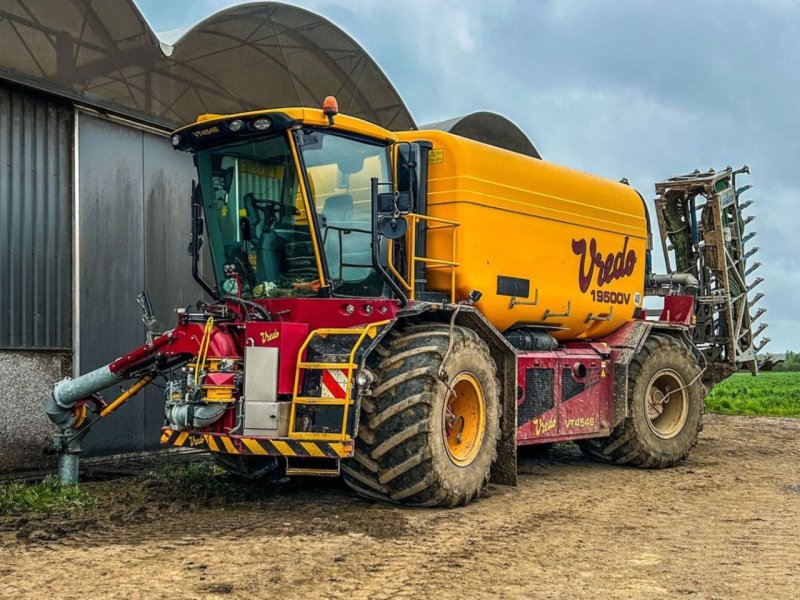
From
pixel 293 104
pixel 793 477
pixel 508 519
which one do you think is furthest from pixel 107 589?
pixel 293 104

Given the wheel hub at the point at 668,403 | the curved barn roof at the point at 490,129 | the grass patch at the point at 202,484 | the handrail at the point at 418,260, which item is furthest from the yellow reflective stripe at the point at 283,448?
the curved barn roof at the point at 490,129

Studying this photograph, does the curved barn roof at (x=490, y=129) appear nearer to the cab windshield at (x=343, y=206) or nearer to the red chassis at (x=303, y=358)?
the red chassis at (x=303, y=358)

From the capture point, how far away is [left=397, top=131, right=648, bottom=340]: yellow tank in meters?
8.97

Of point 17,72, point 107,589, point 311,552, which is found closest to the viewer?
point 107,589

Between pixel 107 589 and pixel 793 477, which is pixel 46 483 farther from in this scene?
pixel 793 477

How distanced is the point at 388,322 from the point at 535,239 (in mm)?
Answer: 2768

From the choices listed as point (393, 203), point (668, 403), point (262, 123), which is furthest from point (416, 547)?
point (668, 403)

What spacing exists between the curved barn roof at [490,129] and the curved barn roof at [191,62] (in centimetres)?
194

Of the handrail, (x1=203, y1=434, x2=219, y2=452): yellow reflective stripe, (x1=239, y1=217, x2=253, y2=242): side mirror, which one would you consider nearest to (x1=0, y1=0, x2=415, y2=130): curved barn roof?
(x1=239, y1=217, x2=253, y2=242): side mirror

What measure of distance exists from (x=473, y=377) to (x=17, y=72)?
5953mm

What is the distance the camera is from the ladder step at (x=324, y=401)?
7184 mm

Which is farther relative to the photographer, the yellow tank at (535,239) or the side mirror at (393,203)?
the yellow tank at (535,239)

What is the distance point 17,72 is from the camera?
394 inches

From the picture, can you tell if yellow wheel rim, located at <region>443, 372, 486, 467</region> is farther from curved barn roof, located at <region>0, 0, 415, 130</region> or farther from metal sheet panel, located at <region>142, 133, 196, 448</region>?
curved barn roof, located at <region>0, 0, 415, 130</region>
